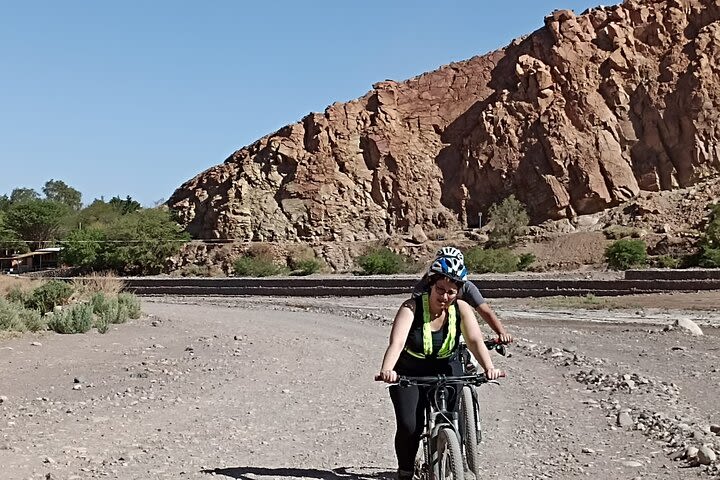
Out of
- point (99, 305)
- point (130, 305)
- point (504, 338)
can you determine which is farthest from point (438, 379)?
point (130, 305)

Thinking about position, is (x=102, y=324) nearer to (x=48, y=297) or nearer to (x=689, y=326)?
(x=48, y=297)

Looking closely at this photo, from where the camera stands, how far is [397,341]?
5711mm

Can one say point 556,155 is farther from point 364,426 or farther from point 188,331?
point 364,426

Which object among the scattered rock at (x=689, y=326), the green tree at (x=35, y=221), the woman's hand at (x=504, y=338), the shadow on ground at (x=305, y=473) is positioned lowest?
the scattered rock at (x=689, y=326)

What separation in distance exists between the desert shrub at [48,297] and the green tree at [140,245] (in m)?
41.9

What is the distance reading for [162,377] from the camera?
14.8 metres

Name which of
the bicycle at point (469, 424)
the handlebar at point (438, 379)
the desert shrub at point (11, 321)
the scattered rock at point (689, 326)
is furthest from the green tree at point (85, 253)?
the handlebar at point (438, 379)

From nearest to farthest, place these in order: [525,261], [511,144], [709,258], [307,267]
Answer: [709,258]
[525,261]
[307,267]
[511,144]

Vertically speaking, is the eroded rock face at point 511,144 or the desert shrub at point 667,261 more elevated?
the eroded rock face at point 511,144

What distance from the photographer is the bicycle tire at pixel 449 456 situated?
554 centimetres

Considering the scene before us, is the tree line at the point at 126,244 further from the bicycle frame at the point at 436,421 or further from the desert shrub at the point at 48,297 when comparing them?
the bicycle frame at the point at 436,421

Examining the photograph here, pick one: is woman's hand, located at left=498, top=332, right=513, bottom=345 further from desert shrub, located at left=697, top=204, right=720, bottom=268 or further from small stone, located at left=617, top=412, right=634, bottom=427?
desert shrub, located at left=697, top=204, right=720, bottom=268

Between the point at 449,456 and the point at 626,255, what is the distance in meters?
52.4

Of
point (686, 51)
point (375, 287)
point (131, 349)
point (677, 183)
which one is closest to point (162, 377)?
point (131, 349)
